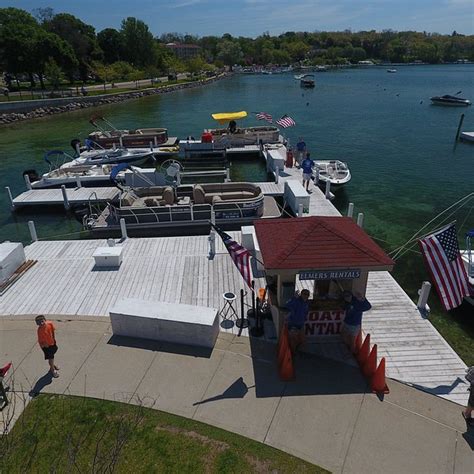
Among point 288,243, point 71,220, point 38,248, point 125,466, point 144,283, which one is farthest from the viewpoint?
point 71,220

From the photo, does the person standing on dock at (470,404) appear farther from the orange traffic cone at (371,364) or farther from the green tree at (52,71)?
the green tree at (52,71)

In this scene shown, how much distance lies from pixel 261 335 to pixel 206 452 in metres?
3.65

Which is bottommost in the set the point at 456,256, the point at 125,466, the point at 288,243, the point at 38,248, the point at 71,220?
the point at 71,220

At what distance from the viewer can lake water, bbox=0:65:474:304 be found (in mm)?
22609

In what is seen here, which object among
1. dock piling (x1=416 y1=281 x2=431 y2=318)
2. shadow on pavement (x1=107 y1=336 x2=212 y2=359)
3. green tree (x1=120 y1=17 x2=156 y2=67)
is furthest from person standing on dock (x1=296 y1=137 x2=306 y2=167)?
green tree (x1=120 y1=17 x2=156 y2=67)

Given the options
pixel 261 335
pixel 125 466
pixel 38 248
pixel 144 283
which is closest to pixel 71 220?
pixel 38 248

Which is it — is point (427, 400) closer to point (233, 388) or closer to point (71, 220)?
point (233, 388)

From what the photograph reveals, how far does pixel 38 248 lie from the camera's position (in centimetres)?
1600

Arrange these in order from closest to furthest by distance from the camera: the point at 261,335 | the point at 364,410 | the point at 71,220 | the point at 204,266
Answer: the point at 364,410, the point at 261,335, the point at 204,266, the point at 71,220

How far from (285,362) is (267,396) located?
84 cm

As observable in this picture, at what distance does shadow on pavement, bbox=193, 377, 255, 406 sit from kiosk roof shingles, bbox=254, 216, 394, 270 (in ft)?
8.76

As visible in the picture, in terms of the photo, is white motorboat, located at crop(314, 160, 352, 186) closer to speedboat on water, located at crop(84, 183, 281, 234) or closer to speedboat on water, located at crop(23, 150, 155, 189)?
speedboat on water, located at crop(84, 183, 281, 234)

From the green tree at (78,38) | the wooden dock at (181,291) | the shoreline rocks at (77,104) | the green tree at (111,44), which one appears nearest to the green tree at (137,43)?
the green tree at (111,44)

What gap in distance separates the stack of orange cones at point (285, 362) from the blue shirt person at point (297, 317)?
0.30 m
